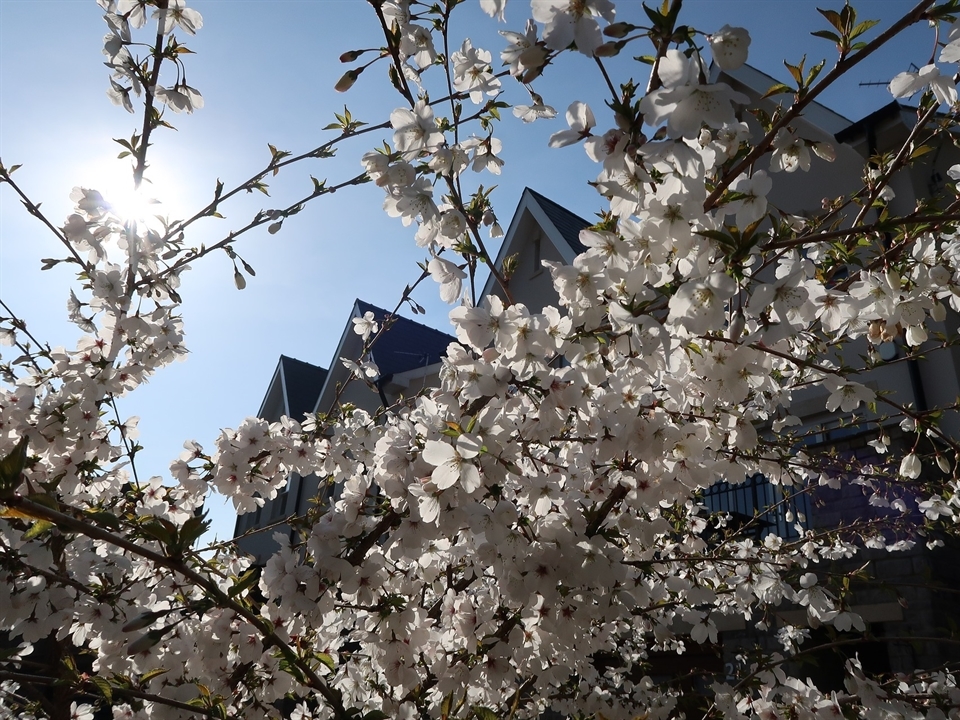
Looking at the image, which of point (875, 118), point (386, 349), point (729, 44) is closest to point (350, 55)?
point (729, 44)

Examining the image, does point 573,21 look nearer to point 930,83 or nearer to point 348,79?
point 348,79

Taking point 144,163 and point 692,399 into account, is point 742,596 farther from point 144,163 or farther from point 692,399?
point 144,163

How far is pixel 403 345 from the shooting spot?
16906 mm

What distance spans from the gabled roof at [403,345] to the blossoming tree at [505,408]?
11695mm

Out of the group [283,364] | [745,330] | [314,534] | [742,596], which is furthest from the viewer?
[283,364]

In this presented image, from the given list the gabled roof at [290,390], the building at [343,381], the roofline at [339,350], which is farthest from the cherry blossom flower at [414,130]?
the gabled roof at [290,390]

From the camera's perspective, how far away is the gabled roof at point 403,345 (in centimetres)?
1565

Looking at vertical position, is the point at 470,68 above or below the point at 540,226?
below

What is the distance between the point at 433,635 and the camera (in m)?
2.48

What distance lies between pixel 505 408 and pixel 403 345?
14.9 meters

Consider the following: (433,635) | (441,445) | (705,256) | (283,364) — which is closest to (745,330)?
(705,256)

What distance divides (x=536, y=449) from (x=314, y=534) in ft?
3.97

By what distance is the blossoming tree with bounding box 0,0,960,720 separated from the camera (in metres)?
1.49

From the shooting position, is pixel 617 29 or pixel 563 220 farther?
pixel 563 220
